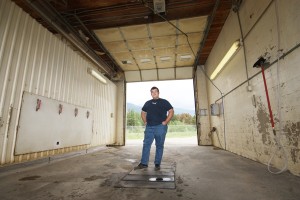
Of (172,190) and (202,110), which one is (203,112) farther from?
(172,190)

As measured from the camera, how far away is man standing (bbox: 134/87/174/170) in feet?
11.0

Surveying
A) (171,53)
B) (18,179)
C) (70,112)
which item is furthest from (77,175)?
(171,53)

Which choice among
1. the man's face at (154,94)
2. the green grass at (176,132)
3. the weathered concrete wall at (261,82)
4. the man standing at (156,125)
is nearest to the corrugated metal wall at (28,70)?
the man standing at (156,125)

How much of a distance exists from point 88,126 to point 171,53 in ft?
15.2

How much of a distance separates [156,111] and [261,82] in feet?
7.30

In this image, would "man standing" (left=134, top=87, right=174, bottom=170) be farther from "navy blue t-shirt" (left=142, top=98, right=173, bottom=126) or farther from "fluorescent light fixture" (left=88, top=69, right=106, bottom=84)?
"fluorescent light fixture" (left=88, top=69, right=106, bottom=84)

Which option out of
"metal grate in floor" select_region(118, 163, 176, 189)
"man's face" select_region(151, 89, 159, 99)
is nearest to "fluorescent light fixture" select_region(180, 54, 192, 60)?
"man's face" select_region(151, 89, 159, 99)

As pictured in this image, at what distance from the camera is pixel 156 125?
3.44 meters

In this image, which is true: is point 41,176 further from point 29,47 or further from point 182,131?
point 182,131

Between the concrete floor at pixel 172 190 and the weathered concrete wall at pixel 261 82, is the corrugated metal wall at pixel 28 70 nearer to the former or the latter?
the concrete floor at pixel 172 190


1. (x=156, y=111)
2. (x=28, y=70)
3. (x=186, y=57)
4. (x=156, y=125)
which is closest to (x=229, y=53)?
(x=156, y=111)

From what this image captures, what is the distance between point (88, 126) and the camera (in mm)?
6258

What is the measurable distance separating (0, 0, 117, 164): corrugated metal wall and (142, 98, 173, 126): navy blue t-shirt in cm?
270

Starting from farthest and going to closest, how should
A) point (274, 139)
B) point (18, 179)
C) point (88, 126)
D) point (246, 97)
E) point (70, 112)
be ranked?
1. point (88, 126)
2. point (70, 112)
3. point (246, 97)
4. point (274, 139)
5. point (18, 179)
